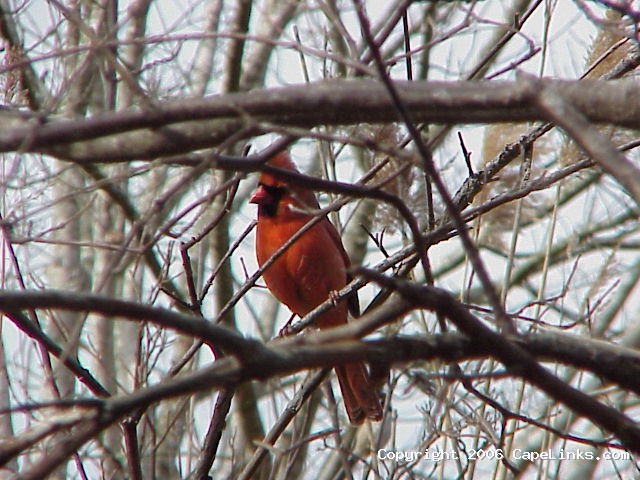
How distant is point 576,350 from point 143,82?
3.01 metres

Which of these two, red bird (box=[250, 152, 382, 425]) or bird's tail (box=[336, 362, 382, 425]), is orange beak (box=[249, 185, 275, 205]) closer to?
red bird (box=[250, 152, 382, 425])

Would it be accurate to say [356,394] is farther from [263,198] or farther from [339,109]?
[339,109]

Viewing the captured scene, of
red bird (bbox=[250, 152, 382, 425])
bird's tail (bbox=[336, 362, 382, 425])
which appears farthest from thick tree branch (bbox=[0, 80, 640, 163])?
red bird (bbox=[250, 152, 382, 425])

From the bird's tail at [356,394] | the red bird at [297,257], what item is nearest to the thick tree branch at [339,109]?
the bird's tail at [356,394]

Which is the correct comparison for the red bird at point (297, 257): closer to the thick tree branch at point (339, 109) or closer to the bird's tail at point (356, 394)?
the bird's tail at point (356, 394)

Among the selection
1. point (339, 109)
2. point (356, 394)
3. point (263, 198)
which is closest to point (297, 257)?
point (263, 198)

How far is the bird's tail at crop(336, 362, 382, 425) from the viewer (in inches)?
181

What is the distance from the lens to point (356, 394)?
15.8ft

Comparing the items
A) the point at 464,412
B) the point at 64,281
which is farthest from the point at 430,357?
the point at 64,281

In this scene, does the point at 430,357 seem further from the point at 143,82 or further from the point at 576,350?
the point at 143,82

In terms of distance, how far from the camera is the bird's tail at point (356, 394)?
4.61 metres

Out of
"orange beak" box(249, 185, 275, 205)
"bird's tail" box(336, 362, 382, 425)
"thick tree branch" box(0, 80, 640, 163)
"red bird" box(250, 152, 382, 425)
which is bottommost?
"thick tree branch" box(0, 80, 640, 163)

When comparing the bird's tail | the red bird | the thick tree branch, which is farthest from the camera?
the red bird

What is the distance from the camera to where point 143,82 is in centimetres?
430
